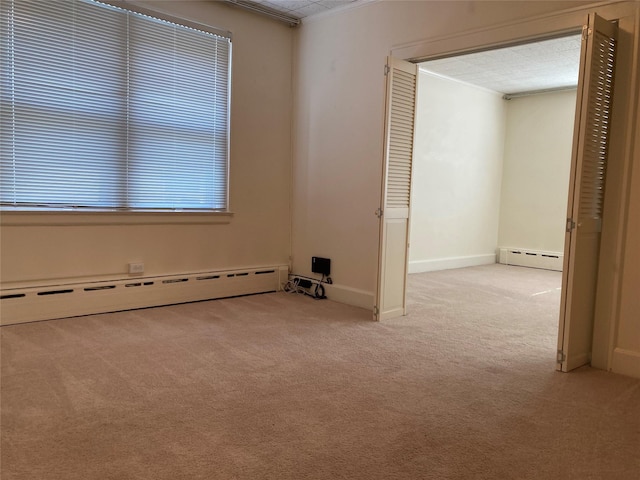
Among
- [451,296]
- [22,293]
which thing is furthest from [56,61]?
[451,296]

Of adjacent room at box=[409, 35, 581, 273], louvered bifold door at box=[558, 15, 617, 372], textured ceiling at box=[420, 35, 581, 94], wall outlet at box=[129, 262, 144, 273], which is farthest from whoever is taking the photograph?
adjacent room at box=[409, 35, 581, 273]

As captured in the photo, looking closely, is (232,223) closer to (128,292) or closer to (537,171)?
(128,292)

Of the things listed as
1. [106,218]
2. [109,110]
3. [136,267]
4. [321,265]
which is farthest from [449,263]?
[109,110]

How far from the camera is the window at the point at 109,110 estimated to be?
366 cm

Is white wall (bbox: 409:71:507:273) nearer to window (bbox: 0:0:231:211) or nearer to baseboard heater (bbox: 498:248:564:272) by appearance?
baseboard heater (bbox: 498:248:564:272)

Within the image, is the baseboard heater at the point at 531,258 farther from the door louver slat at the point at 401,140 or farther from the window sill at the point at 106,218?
the window sill at the point at 106,218

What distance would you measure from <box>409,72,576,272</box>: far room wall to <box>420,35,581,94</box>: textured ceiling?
0.99ft

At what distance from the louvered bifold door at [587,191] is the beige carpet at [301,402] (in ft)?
0.85

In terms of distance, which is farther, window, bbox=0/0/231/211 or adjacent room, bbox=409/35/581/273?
adjacent room, bbox=409/35/581/273

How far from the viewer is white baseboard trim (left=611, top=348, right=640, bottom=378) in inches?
118

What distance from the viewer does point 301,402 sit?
2482mm

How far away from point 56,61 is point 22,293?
1778 millimetres

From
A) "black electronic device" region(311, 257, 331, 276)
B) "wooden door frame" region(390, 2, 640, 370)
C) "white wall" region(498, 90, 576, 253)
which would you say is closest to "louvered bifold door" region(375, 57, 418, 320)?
"black electronic device" region(311, 257, 331, 276)

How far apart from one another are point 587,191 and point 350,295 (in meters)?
2.34
